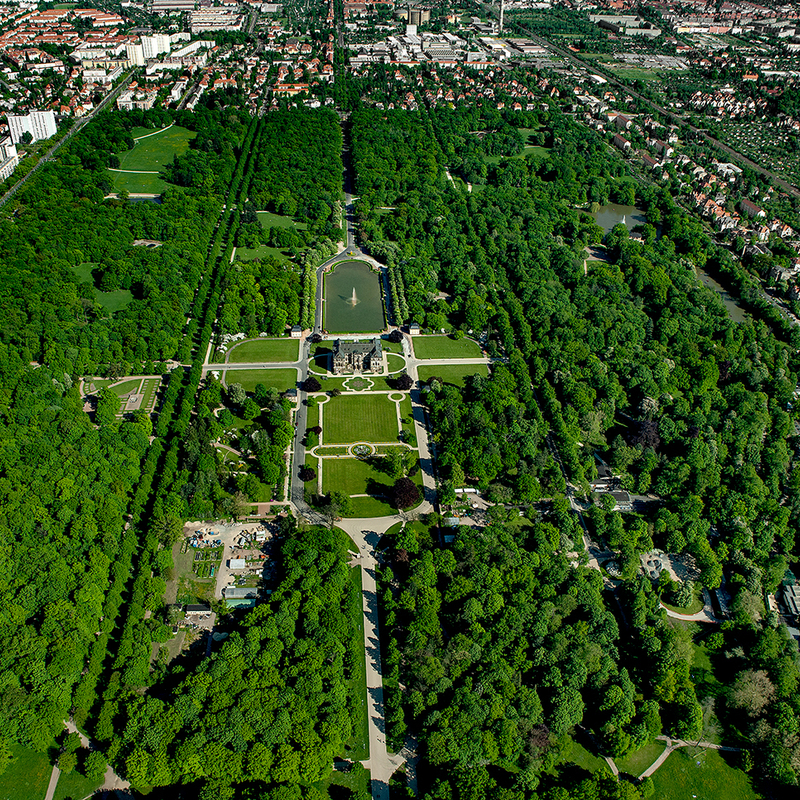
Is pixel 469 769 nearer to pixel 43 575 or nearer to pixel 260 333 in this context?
pixel 43 575

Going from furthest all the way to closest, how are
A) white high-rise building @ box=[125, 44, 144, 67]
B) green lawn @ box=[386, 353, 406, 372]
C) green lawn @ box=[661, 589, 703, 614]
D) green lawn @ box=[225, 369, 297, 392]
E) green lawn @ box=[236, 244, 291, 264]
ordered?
white high-rise building @ box=[125, 44, 144, 67]
green lawn @ box=[236, 244, 291, 264]
green lawn @ box=[386, 353, 406, 372]
green lawn @ box=[225, 369, 297, 392]
green lawn @ box=[661, 589, 703, 614]

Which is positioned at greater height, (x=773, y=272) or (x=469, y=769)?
(x=773, y=272)

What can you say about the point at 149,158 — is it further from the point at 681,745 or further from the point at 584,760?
the point at 681,745

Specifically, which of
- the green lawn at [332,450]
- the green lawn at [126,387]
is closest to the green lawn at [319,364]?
the green lawn at [332,450]

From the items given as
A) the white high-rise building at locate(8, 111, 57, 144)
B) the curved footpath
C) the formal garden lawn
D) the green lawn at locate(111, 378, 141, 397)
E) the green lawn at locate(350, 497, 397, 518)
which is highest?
the white high-rise building at locate(8, 111, 57, 144)

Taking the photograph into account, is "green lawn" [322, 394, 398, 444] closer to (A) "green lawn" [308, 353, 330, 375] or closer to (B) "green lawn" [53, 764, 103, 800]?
(A) "green lawn" [308, 353, 330, 375]

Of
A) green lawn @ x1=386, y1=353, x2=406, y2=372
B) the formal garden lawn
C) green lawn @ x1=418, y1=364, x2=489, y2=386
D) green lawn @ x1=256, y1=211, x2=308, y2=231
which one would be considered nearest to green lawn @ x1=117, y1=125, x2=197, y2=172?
the formal garden lawn

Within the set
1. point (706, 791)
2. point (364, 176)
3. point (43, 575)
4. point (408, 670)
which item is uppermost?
point (364, 176)

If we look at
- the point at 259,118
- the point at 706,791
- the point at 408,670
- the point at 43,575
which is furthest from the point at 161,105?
the point at 706,791
